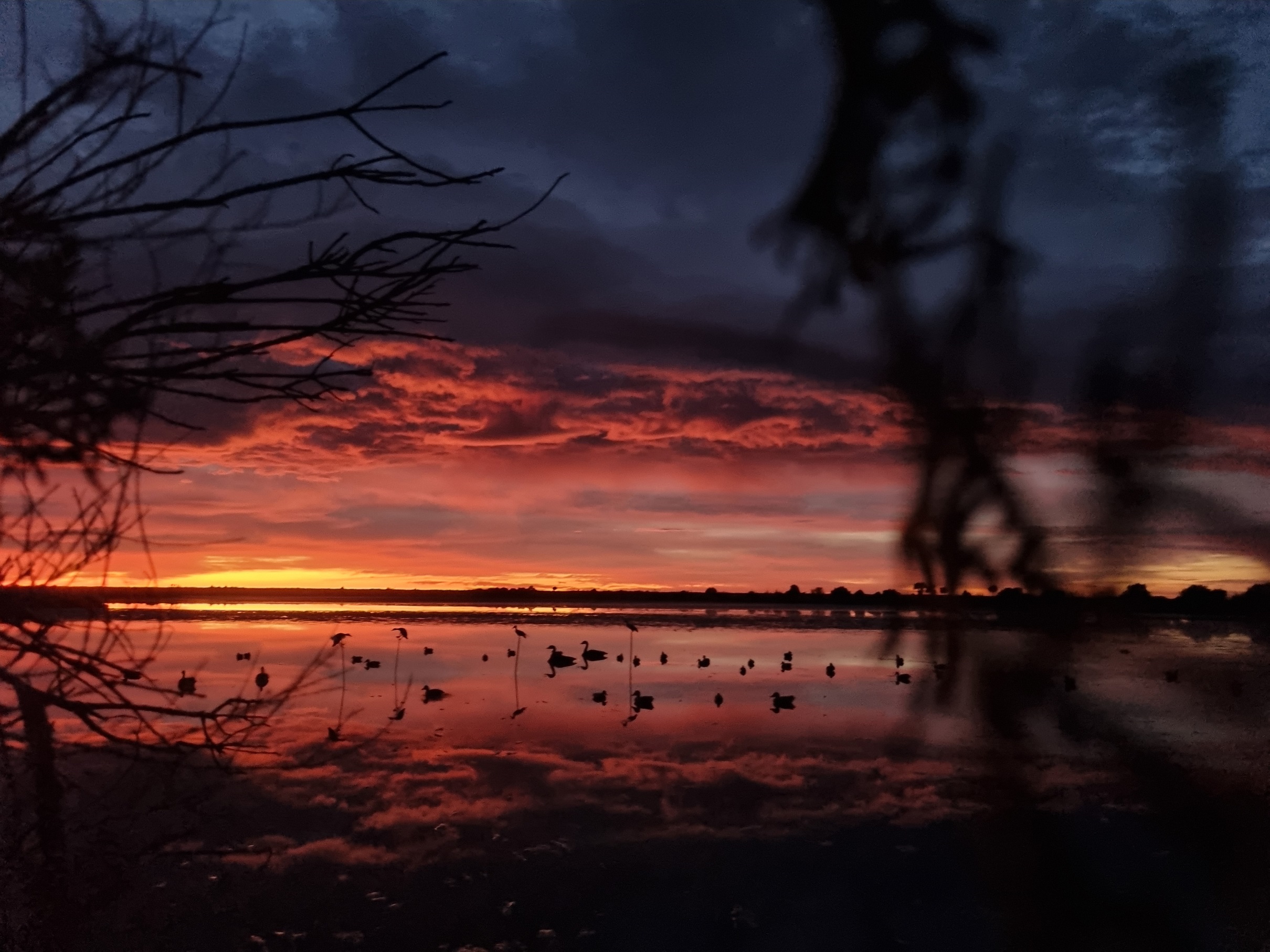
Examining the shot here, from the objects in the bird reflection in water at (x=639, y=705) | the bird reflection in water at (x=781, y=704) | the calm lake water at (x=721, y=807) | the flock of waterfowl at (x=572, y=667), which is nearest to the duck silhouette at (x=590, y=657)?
the flock of waterfowl at (x=572, y=667)

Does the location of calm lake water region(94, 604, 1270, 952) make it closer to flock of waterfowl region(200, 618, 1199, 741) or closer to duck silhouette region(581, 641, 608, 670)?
flock of waterfowl region(200, 618, 1199, 741)

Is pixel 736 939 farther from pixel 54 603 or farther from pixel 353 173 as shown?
pixel 353 173

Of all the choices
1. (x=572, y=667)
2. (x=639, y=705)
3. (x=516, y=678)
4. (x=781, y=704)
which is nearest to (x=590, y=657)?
(x=572, y=667)

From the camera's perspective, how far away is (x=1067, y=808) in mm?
8086

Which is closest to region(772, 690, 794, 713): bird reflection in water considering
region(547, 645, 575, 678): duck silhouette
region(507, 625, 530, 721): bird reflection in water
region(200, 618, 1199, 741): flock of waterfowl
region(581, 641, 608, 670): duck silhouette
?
region(200, 618, 1199, 741): flock of waterfowl

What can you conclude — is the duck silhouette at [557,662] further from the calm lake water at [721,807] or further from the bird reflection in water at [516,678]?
the calm lake water at [721,807]

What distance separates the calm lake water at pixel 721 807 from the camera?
2.04 m

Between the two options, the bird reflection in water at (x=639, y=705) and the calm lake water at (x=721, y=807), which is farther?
the bird reflection in water at (x=639, y=705)

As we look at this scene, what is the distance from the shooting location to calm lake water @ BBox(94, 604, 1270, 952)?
2.04 m

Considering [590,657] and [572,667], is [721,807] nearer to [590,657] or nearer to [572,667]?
[572,667]

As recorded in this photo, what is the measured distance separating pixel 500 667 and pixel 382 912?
41.9 ft

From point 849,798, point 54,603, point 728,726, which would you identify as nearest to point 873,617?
point 728,726

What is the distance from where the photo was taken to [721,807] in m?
8.77

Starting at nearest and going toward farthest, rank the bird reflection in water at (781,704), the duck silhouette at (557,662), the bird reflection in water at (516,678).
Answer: the bird reflection in water at (516,678), the bird reflection in water at (781,704), the duck silhouette at (557,662)
